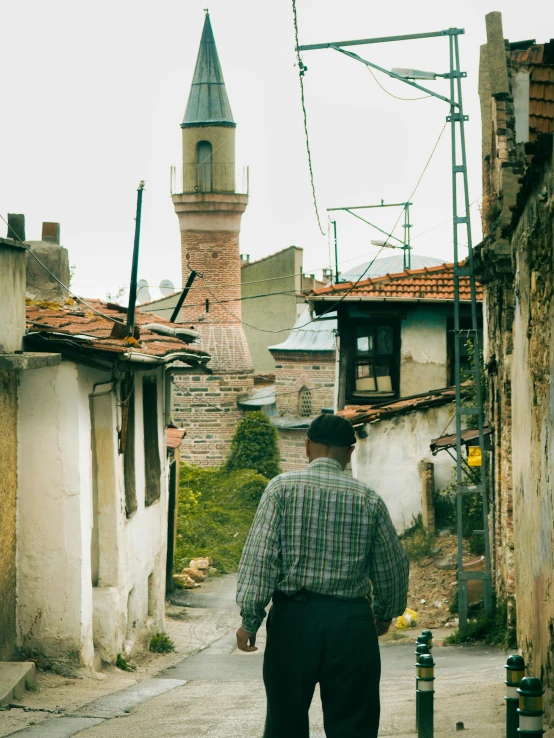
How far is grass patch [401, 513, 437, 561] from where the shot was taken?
66.1 feet

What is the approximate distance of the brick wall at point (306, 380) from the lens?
48.2 metres

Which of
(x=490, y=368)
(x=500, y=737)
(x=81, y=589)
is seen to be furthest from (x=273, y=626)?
(x=490, y=368)

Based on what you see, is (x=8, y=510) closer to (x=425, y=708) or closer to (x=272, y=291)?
(x=425, y=708)

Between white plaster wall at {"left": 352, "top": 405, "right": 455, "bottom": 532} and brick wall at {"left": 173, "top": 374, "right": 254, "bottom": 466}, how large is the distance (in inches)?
1054

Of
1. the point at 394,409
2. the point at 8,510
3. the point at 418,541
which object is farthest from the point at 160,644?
the point at 394,409

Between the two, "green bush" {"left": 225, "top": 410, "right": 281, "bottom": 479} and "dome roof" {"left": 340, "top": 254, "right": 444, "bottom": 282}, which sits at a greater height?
"dome roof" {"left": 340, "top": 254, "right": 444, "bottom": 282}

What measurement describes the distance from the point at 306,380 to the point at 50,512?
125 feet

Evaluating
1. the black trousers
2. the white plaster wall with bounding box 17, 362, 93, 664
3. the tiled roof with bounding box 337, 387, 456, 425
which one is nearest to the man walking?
the black trousers

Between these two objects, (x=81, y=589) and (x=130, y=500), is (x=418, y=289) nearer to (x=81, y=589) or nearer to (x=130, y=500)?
(x=130, y=500)

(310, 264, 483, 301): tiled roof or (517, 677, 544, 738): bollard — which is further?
(310, 264, 483, 301): tiled roof

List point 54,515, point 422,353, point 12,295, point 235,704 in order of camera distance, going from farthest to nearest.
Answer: point 422,353, point 54,515, point 12,295, point 235,704

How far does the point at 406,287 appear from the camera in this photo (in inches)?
1025

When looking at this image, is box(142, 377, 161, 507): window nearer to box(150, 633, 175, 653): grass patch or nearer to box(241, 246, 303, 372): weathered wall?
box(150, 633, 175, 653): grass patch

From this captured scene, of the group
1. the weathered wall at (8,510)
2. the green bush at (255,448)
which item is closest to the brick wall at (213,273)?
the green bush at (255,448)
